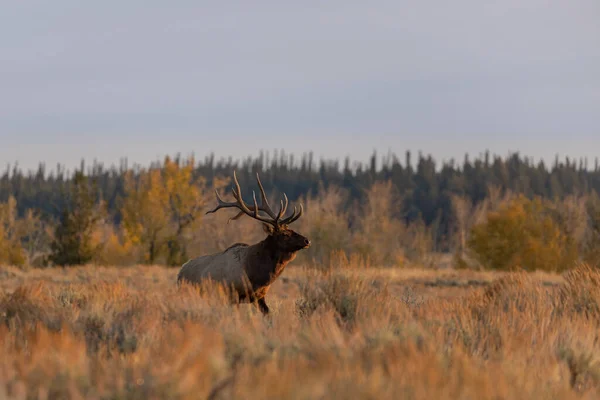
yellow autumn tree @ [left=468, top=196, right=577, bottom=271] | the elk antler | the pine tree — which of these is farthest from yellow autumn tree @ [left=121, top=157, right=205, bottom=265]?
the elk antler

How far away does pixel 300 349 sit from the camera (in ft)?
21.9

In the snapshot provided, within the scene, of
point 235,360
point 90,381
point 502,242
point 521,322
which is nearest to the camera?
point 90,381

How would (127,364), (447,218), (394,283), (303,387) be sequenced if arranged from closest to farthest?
(303,387)
(127,364)
(394,283)
(447,218)

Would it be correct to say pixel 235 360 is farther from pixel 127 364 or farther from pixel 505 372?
pixel 505 372

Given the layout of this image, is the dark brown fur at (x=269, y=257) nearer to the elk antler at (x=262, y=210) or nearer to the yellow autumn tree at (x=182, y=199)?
the elk antler at (x=262, y=210)

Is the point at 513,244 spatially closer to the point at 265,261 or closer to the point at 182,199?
the point at 182,199

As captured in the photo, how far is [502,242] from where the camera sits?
42.1 m

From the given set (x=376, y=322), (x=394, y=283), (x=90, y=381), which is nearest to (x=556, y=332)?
(x=376, y=322)

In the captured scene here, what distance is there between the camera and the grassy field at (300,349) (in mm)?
5102

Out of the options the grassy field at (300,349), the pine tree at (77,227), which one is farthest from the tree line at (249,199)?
the grassy field at (300,349)

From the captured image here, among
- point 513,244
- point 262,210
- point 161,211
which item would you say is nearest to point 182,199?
point 161,211

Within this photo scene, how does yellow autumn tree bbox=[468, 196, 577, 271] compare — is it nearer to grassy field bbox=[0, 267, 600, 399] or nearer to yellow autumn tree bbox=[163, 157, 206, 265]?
yellow autumn tree bbox=[163, 157, 206, 265]

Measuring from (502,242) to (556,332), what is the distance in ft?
116

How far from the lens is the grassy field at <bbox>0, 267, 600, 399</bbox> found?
5.10 meters
